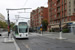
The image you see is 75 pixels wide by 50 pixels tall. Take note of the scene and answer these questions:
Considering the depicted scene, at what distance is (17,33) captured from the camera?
84.9 ft

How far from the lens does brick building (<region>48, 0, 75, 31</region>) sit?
Answer: 49.8m

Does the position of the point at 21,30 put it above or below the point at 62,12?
below

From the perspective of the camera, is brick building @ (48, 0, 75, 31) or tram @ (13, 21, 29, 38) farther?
brick building @ (48, 0, 75, 31)

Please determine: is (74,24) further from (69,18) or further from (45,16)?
(45,16)

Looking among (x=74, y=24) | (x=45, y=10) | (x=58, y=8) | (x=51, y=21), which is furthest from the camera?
(x=45, y=10)

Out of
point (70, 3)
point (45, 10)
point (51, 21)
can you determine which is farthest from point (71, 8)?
point (45, 10)

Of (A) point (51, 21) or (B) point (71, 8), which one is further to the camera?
(A) point (51, 21)

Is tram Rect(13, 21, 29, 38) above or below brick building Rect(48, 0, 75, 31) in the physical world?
below

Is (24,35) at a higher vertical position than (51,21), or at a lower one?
lower

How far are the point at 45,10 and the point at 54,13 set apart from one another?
2681cm

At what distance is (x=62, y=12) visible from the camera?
2438 inches

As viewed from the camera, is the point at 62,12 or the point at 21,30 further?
the point at 62,12

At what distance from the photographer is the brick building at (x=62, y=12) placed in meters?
49.8

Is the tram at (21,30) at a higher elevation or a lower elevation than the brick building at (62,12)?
lower
